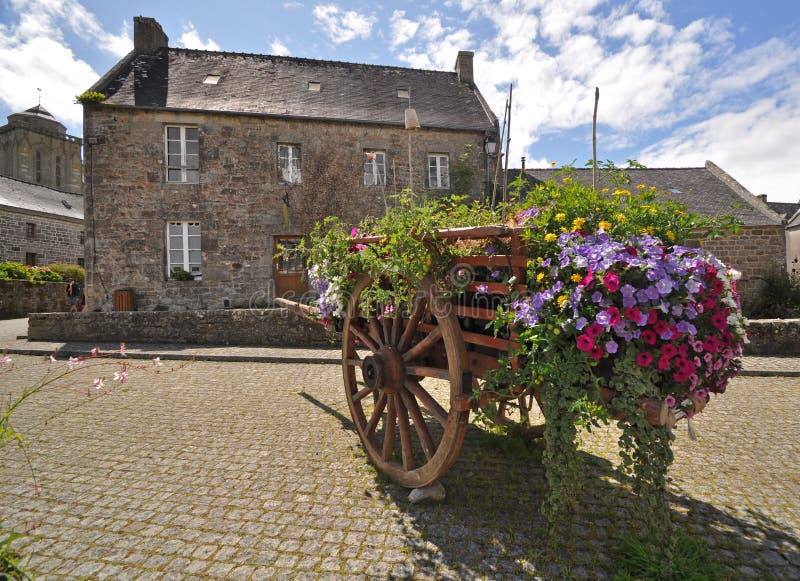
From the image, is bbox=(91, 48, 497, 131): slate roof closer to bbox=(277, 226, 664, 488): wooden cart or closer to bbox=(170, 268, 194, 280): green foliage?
bbox=(170, 268, 194, 280): green foliage

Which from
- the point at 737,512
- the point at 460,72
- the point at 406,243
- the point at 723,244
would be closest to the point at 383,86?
the point at 460,72

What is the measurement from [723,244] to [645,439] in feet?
48.7

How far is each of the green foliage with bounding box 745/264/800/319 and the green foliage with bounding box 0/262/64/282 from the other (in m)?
22.5

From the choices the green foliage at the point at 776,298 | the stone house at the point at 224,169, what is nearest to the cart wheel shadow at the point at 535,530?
the stone house at the point at 224,169

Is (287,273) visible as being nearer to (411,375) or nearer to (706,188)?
(411,375)

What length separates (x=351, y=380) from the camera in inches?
133

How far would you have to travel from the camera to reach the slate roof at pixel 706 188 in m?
13.6

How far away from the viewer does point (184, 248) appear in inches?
472

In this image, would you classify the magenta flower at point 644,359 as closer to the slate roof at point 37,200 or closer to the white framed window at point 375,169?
the white framed window at point 375,169

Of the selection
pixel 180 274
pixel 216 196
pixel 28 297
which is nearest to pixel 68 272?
pixel 28 297

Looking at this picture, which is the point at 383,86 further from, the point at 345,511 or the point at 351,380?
the point at 345,511

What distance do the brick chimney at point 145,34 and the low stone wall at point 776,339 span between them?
57.0 ft

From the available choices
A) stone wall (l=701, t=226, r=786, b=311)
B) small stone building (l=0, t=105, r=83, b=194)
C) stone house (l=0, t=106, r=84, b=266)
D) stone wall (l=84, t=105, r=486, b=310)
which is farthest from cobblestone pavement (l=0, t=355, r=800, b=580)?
small stone building (l=0, t=105, r=83, b=194)

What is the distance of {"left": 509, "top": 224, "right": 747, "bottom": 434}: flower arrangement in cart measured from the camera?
63.7 inches
